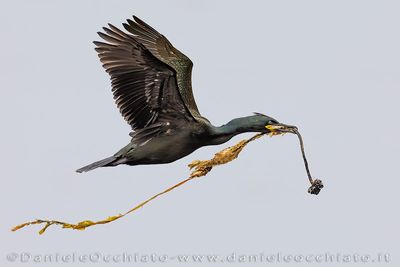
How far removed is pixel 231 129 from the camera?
13797 mm

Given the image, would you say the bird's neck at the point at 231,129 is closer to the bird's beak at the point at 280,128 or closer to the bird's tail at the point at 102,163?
the bird's beak at the point at 280,128

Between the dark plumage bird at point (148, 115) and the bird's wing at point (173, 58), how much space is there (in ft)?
0.82

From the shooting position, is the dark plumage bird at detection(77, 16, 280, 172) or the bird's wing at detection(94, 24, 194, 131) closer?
the bird's wing at detection(94, 24, 194, 131)

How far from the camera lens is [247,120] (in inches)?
544

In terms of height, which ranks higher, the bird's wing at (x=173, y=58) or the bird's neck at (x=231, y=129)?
the bird's wing at (x=173, y=58)

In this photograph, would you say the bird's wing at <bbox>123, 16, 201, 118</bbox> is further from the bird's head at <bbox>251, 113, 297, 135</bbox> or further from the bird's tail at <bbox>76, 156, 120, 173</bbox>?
the bird's tail at <bbox>76, 156, 120, 173</bbox>

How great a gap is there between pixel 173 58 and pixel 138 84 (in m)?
1.23

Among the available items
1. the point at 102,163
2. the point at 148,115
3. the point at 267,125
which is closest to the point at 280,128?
the point at 267,125

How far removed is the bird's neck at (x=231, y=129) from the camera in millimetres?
13781

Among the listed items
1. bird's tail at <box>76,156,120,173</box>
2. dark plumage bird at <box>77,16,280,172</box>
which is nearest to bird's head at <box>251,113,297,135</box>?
dark plumage bird at <box>77,16,280,172</box>

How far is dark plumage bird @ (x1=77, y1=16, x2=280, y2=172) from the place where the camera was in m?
13.7

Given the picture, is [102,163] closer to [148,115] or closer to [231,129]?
[148,115]

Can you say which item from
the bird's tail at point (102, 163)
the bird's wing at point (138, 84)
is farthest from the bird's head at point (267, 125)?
the bird's tail at point (102, 163)

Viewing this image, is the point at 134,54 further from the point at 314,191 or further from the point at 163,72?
the point at 314,191
